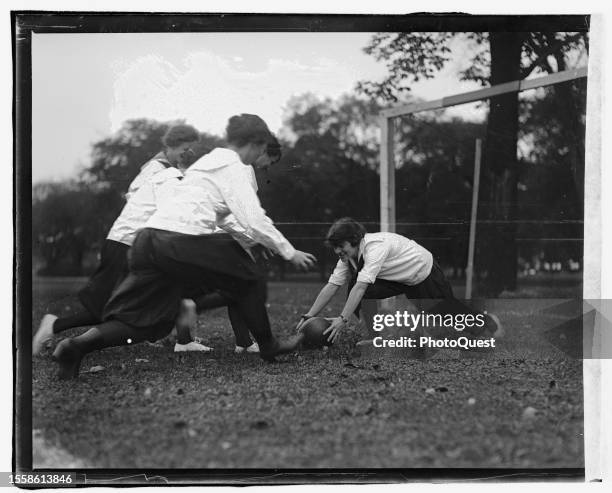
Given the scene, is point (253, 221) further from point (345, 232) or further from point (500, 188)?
point (500, 188)

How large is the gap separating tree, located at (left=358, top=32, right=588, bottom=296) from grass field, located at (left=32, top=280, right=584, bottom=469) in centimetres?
39

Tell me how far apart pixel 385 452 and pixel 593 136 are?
2.29m

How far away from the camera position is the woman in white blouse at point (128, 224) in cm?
479

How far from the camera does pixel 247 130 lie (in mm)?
4809

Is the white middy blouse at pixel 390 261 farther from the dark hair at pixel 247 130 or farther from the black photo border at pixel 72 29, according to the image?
the black photo border at pixel 72 29

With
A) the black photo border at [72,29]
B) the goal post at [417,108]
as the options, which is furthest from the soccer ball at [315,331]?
the black photo border at [72,29]

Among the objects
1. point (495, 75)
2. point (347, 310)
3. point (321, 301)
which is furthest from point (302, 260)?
point (495, 75)

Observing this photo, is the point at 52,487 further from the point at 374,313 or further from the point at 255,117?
the point at 255,117

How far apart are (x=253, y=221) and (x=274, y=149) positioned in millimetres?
462

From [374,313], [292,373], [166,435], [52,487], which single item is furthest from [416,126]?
[52,487]

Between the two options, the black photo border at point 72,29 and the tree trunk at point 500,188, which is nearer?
the black photo border at point 72,29

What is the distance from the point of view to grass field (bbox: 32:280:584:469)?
14.6ft

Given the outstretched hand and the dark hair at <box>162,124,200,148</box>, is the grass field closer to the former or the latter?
the outstretched hand

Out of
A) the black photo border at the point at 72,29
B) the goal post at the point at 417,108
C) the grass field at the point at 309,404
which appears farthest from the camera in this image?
the goal post at the point at 417,108
